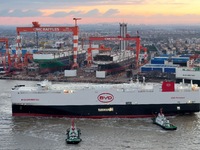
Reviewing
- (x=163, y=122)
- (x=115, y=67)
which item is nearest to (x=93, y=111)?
(x=163, y=122)

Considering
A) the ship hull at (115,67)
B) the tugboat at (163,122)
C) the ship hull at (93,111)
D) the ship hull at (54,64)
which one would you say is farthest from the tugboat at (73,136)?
the ship hull at (54,64)

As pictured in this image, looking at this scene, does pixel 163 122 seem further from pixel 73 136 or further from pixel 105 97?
pixel 73 136

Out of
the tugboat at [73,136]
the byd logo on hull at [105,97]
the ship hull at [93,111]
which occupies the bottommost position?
the tugboat at [73,136]

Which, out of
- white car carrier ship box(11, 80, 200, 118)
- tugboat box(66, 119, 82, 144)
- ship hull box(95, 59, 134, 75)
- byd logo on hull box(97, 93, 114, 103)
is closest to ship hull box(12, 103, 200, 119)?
white car carrier ship box(11, 80, 200, 118)

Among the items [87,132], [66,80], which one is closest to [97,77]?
[66,80]

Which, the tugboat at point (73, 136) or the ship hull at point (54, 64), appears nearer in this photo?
the tugboat at point (73, 136)

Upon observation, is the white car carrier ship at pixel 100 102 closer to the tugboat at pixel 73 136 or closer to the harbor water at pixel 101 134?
the harbor water at pixel 101 134

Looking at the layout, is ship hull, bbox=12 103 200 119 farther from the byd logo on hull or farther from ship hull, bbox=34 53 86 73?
ship hull, bbox=34 53 86 73
